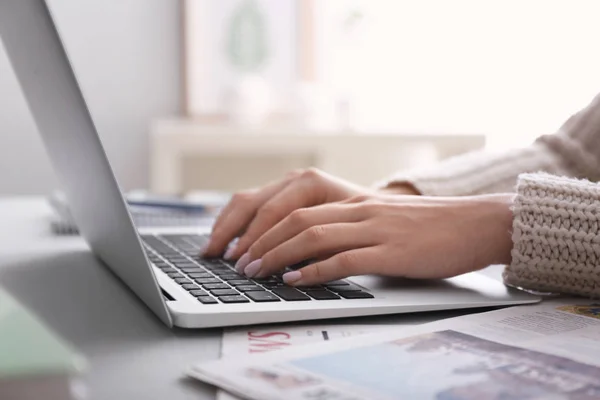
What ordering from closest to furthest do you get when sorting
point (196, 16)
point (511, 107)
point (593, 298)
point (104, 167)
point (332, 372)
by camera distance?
1. point (332, 372)
2. point (104, 167)
3. point (593, 298)
4. point (511, 107)
5. point (196, 16)

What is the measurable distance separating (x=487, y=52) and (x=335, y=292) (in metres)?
2.39

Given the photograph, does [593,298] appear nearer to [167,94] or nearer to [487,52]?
[487,52]

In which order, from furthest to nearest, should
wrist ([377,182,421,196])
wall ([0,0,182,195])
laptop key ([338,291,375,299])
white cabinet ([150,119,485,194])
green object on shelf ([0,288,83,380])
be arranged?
1. wall ([0,0,182,195])
2. white cabinet ([150,119,485,194])
3. wrist ([377,182,421,196])
4. laptop key ([338,291,375,299])
5. green object on shelf ([0,288,83,380])

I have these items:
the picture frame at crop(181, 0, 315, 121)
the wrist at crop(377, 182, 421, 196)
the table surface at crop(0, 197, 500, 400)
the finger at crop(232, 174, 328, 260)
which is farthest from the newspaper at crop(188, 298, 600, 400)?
the picture frame at crop(181, 0, 315, 121)

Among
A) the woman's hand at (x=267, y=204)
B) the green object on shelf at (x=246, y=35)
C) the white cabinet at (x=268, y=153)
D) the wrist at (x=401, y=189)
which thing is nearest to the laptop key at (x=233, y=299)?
the woman's hand at (x=267, y=204)

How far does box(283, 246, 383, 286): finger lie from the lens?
24.7 inches

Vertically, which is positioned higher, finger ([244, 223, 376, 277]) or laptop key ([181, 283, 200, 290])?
finger ([244, 223, 376, 277])

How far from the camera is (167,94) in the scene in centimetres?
302

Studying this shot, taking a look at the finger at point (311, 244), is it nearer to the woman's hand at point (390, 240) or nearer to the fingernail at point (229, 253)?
the woman's hand at point (390, 240)

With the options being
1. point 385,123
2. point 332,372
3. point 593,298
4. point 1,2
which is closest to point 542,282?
point 593,298

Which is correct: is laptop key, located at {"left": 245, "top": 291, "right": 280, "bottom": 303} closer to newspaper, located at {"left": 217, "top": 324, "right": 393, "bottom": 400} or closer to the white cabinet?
newspaper, located at {"left": 217, "top": 324, "right": 393, "bottom": 400}

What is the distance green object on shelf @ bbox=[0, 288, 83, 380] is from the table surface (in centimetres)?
4

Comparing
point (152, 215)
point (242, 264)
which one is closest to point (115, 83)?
point (152, 215)

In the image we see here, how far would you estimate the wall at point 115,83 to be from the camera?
2916 millimetres
